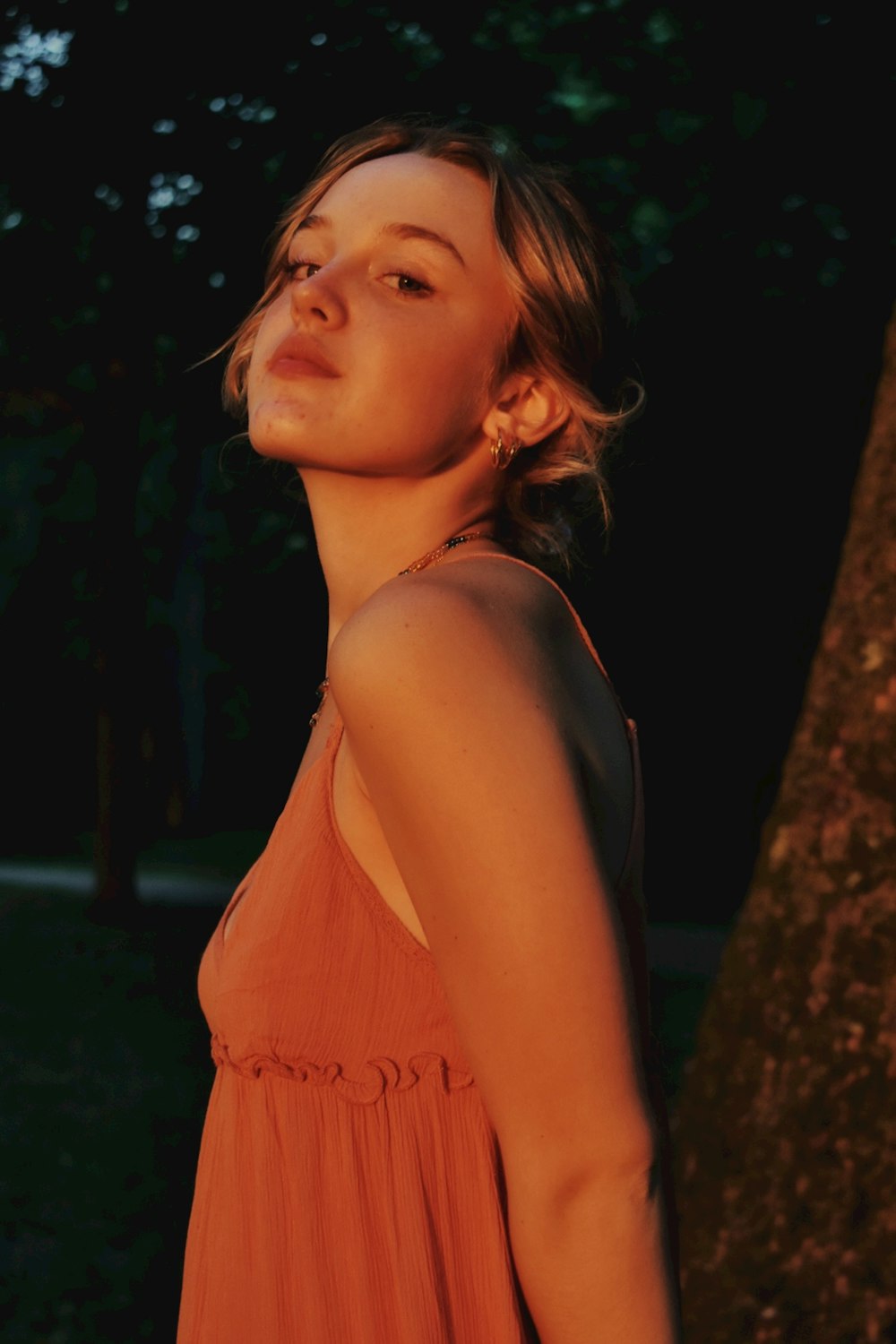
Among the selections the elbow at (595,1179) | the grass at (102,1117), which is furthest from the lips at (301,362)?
the grass at (102,1117)

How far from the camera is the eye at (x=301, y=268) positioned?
1916 mm

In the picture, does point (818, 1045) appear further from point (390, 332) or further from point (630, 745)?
point (390, 332)

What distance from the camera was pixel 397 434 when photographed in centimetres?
173

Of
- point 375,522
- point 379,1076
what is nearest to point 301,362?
point 375,522

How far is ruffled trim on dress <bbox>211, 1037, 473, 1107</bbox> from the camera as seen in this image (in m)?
1.56

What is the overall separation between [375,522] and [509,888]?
0.61 m

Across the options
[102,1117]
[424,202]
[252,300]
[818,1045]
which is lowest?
[102,1117]

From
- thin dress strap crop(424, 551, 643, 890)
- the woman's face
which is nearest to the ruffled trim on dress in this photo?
thin dress strap crop(424, 551, 643, 890)

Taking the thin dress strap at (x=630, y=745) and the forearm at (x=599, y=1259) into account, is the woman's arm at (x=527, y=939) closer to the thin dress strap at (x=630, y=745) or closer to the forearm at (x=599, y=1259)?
the forearm at (x=599, y=1259)

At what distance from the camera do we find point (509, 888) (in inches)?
53.4

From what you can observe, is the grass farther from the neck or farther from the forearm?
the forearm

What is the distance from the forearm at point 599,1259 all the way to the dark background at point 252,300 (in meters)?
4.63

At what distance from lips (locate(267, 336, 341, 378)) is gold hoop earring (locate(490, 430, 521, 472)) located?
0.24 meters

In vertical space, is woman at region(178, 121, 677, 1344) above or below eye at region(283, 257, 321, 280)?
below
